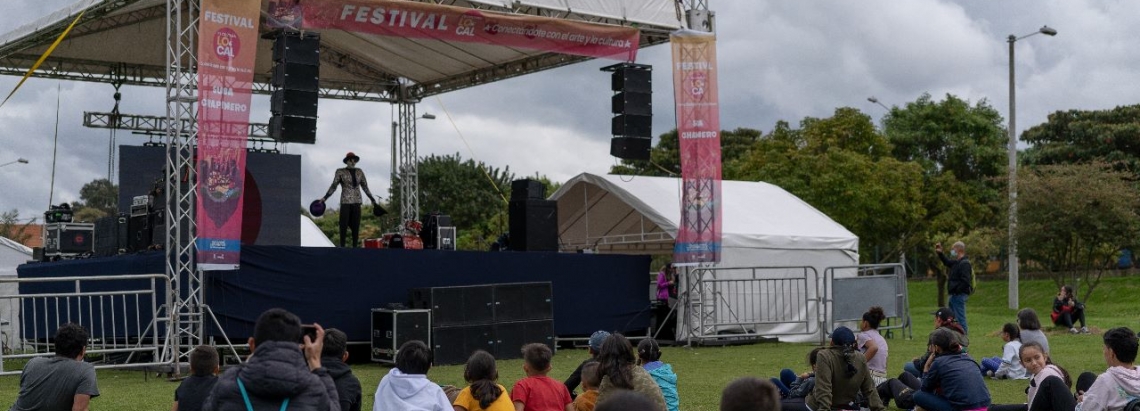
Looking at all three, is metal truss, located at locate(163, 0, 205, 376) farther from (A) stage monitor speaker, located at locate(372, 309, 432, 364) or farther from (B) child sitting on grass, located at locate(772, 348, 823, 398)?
(B) child sitting on grass, located at locate(772, 348, 823, 398)

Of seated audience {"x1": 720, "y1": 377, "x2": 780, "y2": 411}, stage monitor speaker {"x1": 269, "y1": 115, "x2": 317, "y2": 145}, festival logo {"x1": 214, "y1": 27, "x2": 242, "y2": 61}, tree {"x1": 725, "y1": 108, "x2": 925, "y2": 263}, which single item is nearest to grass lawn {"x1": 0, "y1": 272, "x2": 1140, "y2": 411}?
stage monitor speaker {"x1": 269, "y1": 115, "x2": 317, "y2": 145}

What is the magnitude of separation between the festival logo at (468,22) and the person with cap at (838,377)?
8329 millimetres

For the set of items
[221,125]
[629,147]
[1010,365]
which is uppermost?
[629,147]

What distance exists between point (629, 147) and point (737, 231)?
2.83m

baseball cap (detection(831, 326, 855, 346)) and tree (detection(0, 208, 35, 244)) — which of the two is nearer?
baseball cap (detection(831, 326, 855, 346))

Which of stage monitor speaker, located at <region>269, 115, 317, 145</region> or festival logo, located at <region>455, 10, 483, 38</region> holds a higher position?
festival logo, located at <region>455, 10, 483, 38</region>

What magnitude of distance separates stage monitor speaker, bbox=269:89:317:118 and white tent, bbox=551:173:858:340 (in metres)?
6.51

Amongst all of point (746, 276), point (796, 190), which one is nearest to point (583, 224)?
point (746, 276)

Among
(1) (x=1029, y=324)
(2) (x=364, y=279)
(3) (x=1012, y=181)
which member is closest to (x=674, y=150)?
(3) (x=1012, y=181)

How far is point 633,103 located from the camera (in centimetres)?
1727

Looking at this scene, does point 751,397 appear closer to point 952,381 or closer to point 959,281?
point 952,381

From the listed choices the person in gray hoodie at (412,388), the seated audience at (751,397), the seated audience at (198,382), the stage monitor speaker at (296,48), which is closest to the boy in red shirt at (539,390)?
the person in gray hoodie at (412,388)

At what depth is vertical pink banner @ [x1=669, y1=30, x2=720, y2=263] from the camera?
1711cm

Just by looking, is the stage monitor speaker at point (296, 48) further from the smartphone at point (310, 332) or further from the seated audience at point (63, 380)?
the smartphone at point (310, 332)
